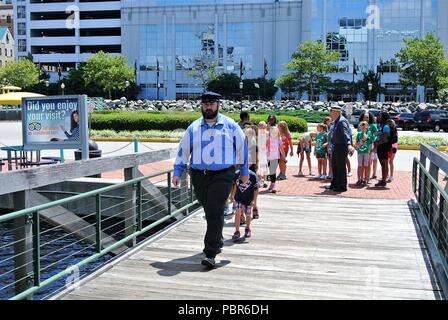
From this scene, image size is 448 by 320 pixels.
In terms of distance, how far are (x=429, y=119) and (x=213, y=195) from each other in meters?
36.0

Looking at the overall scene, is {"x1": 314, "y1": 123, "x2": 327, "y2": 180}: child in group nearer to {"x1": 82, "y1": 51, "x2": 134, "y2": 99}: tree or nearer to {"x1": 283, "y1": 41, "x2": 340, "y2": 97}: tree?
{"x1": 283, "y1": 41, "x2": 340, "y2": 97}: tree

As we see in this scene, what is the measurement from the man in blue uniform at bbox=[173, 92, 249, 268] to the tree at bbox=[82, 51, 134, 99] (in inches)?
2880

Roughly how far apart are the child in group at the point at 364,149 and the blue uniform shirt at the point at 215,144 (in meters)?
7.25

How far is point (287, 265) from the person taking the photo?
20.9 ft

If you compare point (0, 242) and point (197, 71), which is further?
point (197, 71)

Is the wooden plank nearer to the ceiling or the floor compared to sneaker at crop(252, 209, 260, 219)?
nearer to the ceiling

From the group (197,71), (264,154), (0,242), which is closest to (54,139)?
(0,242)

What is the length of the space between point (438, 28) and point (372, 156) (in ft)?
263

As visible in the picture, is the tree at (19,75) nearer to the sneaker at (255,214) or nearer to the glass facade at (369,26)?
the glass facade at (369,26)

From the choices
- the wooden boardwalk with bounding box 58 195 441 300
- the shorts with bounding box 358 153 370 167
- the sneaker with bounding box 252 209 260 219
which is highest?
Result: the shorts with bounding box 358 153 370 167

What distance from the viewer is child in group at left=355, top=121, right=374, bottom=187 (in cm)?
1290

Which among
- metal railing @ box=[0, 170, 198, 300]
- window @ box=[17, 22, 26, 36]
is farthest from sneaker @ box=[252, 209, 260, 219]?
window @ box=[17, 22, 26, 36]

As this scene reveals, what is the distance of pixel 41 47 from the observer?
354 feet
